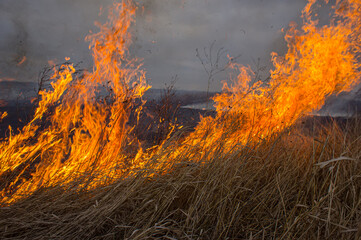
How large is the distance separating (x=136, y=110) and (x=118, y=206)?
2.65m

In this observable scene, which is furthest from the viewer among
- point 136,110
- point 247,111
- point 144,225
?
point 136,110

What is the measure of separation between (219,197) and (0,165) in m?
2.61

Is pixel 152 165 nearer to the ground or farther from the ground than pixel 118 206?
farther from the ground

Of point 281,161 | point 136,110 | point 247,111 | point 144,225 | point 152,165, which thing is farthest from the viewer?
point 136,110

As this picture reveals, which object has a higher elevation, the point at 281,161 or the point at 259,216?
the point at 281,161

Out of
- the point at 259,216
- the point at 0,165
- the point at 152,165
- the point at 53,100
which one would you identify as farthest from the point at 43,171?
the point at 259,216

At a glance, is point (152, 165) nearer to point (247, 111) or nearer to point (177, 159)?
point (177, 159)

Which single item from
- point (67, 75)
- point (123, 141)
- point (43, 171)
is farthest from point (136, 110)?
point (43, 171)

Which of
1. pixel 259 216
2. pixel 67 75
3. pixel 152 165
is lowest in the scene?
pixel 259 216

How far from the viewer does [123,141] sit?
3.66 meters

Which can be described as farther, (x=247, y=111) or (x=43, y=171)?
(x=247, y=111)

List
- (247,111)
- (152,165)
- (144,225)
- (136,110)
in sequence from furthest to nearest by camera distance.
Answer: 1. (136,110)
2. (247,111)
3. (152,165)
4. (144,225)

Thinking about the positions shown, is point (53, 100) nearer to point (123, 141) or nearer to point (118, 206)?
point (123, 141)

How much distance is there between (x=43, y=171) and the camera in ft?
9.42
